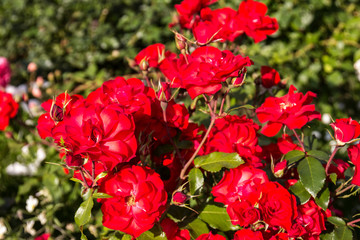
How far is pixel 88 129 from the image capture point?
25.5 inches

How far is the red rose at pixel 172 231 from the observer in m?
0.79

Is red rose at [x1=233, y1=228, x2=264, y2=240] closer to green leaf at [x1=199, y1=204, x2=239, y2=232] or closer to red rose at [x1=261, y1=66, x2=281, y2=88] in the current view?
green leaf at [x1=199, y1=204, x2=239, y2=232]

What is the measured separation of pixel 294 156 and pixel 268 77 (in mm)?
Answer: 287

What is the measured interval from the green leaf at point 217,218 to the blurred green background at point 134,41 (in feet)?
4.14

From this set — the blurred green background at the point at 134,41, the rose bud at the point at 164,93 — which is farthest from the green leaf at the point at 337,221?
the blurred green background at the point at 134,41

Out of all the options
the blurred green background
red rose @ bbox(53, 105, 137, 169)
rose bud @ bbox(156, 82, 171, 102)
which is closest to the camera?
red rose @ bbox(53, 105, 137, 169)

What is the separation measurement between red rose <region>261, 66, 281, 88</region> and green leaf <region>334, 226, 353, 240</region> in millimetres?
410

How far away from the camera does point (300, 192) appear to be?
0.80 m

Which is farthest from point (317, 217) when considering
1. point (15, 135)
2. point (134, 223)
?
point (15, 135)

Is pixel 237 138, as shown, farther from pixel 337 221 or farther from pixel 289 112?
A: pixel 337 221

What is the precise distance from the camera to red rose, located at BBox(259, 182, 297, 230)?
726mm

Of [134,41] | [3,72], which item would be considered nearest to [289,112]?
[3,72]

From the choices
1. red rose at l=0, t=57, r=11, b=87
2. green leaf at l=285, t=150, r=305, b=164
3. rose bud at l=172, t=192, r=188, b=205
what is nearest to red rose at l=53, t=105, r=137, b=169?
rose bud at l=172, t=192, r=188, b=205

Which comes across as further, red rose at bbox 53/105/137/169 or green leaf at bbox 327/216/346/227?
green leaf at bbox 327/216/346/227
